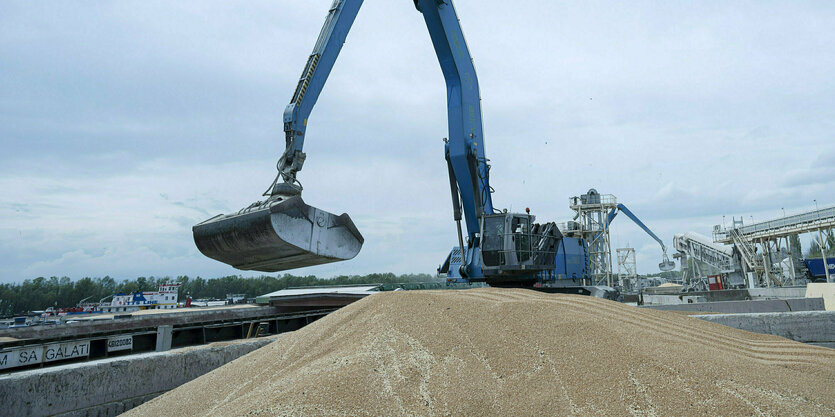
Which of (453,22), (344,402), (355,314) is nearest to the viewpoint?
(344,402)

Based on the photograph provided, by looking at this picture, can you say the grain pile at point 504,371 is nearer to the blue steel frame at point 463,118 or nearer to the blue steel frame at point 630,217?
the blue steel frame at point 463,118

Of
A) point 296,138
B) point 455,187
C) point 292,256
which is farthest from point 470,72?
point 292,256

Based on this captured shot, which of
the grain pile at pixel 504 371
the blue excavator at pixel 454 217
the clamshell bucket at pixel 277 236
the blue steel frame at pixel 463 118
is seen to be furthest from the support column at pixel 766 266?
the clamshell bucket at pixel 277 236

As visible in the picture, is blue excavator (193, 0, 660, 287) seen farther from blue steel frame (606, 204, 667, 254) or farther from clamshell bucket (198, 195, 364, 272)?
blue steel frame (606, 204, 667, 254)

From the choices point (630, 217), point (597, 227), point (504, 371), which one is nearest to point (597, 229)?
point (597, 227)

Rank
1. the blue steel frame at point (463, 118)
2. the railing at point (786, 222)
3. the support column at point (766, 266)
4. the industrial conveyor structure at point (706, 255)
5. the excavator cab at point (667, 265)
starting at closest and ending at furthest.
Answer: the blue steel frame at point (463, 118) → the railing at point (786, 222) → the support column at point (766, 266) → the industrial conveyor structure at point (706, 255) → the excavator cab at point (667, 265)

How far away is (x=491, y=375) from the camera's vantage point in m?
3.71

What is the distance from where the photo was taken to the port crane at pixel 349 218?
6.09m

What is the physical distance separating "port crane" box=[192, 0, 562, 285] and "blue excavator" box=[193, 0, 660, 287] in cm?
1

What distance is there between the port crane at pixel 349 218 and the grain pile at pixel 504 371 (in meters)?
1.55

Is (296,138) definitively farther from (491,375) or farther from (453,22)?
(453,22)

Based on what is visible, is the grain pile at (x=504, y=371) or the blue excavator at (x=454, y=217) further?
the blue excavator at (x=454, y=217)

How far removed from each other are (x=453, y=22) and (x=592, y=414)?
1049 cm

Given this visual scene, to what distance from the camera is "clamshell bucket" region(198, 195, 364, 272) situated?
5.88 meters
